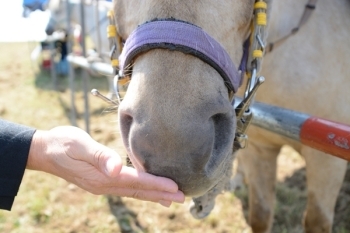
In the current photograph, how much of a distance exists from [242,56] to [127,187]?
65 centimetres

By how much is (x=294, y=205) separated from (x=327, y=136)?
2.12 meters

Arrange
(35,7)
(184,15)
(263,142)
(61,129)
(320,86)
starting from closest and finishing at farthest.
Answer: (184,15), (61,129), (320,86), (263,142), (35,7)

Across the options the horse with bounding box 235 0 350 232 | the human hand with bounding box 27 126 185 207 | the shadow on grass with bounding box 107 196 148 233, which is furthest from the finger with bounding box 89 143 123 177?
the shadow on grass with bounding box 107 196 148 233

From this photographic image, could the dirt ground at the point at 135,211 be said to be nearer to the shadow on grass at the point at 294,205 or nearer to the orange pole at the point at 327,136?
the shadow on grass at the point at 294,205

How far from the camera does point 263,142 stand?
7.70 feet

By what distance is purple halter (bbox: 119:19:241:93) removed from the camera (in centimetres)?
102

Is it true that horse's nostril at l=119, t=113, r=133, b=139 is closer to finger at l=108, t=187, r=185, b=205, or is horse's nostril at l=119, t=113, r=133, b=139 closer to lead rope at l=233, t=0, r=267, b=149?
finger at l=108, t=187, r=185, b=205

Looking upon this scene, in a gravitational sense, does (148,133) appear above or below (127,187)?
above

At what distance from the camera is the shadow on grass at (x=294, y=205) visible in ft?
9.36

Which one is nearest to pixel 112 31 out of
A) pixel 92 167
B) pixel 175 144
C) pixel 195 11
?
pixel 195 11

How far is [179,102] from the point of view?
973 mm

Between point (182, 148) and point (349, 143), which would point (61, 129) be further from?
point (349, 143)

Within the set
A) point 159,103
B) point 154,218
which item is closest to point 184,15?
point 159,103

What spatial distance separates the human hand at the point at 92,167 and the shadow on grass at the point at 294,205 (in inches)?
80.2
